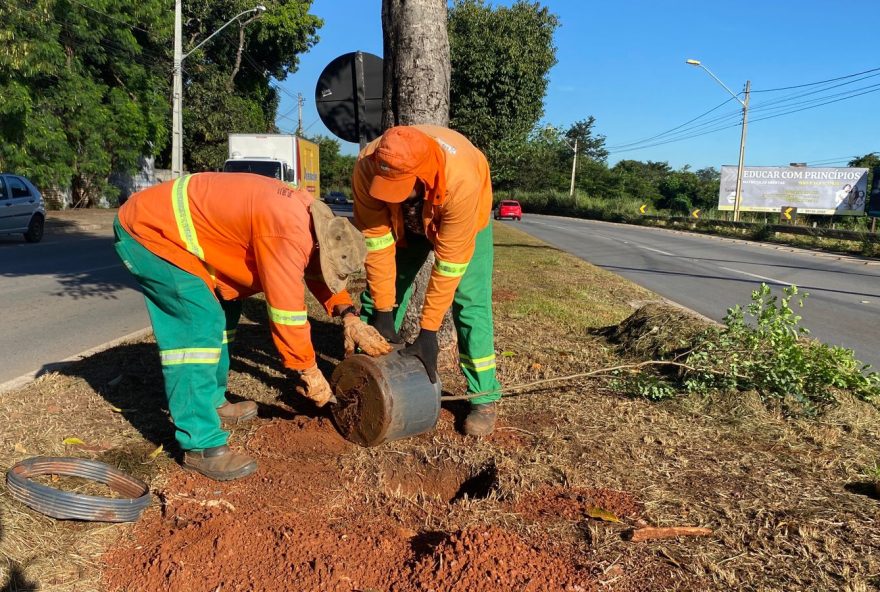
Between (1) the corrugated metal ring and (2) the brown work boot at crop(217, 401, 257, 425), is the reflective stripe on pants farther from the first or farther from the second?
(2) the brown work boot at crop(217, 401, 257, 425)

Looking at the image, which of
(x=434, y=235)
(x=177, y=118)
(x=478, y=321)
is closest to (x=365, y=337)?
(x=434, y=235)

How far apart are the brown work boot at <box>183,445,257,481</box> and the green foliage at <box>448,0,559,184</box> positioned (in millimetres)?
16904

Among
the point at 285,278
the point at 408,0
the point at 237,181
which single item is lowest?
the point at 285,278

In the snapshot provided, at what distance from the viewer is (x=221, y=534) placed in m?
2.55

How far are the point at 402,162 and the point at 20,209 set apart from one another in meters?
14.6

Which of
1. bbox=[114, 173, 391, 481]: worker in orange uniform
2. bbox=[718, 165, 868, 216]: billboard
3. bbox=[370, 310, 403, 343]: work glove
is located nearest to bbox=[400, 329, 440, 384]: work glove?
bbox=[370, 310, 403, 343]: work glove

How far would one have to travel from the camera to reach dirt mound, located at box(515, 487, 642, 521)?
2.68 m

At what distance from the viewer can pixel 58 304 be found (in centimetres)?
831

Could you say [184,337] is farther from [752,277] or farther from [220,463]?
[752,277]

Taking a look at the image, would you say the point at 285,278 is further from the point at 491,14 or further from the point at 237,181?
the point at 491,14

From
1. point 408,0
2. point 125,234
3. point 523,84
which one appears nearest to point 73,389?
point 125,234

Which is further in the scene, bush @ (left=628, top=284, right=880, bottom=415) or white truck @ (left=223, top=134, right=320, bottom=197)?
white truck @ (left=223, top=134, right=320, bottom=197)

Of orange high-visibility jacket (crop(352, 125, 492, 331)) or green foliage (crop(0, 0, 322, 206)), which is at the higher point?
green foliage (crop(0, 0, 322, 206))

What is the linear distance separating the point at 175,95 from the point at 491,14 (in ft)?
36.4
